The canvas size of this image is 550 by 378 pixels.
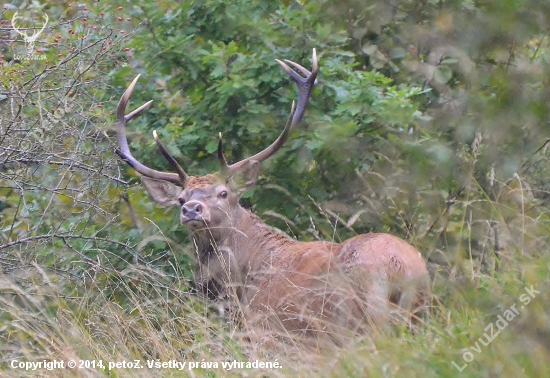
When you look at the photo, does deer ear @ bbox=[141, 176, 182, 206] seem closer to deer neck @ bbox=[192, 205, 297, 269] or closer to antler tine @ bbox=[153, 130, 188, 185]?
antler tine @ bbox=[153, 130, 188, 185]

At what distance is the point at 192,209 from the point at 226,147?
55.1 inches

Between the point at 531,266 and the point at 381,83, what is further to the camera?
the point at 381,83

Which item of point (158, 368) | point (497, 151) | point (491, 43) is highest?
point (491, 43)

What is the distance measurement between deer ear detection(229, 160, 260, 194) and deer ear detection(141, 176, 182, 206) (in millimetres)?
512

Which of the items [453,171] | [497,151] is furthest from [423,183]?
[497,151]

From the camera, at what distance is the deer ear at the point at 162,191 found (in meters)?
7.83

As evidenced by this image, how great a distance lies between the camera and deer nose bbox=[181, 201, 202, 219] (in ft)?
23.4

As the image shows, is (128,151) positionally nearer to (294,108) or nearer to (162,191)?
(162,191)

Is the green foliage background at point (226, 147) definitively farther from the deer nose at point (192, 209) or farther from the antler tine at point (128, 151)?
the deer nose at point (192, 209)

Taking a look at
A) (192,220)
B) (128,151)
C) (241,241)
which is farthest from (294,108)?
(128,151)

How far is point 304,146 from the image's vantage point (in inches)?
309

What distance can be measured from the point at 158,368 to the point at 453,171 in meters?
1.98

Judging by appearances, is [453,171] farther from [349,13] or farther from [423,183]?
[349,13]

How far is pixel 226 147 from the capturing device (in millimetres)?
8438
